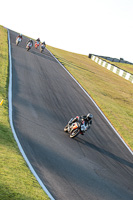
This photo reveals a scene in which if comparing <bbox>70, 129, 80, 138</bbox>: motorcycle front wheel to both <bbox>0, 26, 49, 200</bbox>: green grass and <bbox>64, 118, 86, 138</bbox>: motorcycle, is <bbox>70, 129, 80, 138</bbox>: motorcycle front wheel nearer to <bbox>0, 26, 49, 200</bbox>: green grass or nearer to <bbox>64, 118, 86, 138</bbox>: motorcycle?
<bbox>64, 118, 86, 138</bbox>: motorcycle

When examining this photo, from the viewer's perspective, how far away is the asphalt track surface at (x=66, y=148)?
9.43m

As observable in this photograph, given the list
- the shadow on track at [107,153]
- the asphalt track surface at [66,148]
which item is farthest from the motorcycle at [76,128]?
the shadow on track at [107,153]

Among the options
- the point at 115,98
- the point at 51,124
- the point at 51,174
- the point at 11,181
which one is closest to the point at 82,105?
the point at 51,124

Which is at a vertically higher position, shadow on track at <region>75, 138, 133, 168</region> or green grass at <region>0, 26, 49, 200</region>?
green grass at <region>0, 26, 49, 200</region>

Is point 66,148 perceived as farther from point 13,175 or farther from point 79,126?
point 13,175

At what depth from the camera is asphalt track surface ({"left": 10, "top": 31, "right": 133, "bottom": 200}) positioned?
9430mm

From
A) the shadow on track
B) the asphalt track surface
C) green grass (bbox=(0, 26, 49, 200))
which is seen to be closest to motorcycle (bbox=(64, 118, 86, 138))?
the asphalt track surface

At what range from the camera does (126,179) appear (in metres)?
11.8

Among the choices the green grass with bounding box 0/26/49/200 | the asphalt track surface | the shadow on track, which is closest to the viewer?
the green grass with bounding box 0/26/49/200

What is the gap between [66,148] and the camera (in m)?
12.2

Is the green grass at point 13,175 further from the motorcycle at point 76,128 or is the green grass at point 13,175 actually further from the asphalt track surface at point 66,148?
the motorcycle at point 76,128

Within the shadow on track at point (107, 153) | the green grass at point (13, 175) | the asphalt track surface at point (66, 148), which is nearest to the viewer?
the green grass at point (13, 175)

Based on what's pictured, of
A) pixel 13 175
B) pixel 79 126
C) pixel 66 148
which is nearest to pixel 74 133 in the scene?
pixel 79 126

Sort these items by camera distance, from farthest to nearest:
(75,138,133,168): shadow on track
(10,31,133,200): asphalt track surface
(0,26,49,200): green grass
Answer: (75,138,133,168): shadow on track
(10,31,133,200): asphalt track surface
(0,26,49,200): green grass
